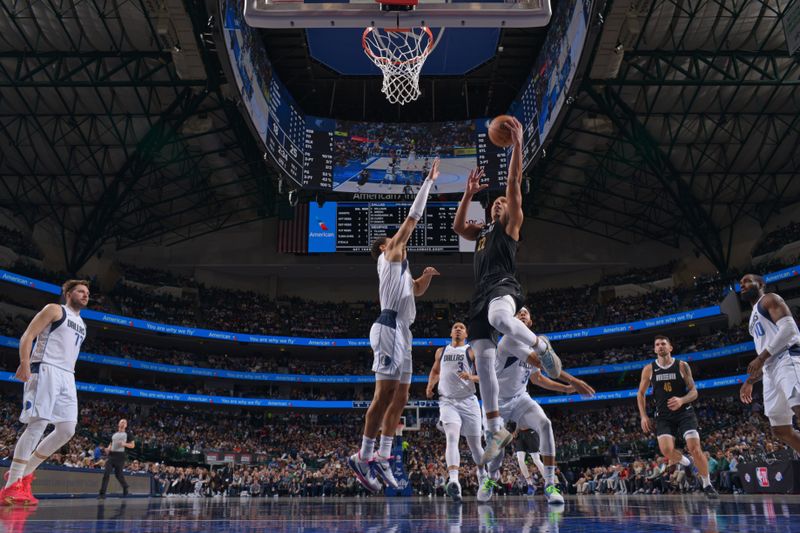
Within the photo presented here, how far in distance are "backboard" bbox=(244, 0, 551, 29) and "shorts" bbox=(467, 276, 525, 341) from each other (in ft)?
11.0

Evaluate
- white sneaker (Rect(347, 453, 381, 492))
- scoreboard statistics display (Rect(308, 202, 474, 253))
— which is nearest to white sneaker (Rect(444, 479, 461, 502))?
white sneaker (Rect(347, 453, 381, 492))

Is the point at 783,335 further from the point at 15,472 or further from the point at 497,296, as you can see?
the point at 15,472

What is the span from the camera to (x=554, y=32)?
19828 mm

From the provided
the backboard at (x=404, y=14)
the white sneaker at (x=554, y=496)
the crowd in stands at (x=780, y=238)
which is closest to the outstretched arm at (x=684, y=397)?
the white sneaker at (x=554, y=496)

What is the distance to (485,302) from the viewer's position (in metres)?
5.58

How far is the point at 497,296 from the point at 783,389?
292 centimetres

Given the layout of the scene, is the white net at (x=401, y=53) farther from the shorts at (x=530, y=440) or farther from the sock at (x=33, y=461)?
the sock at (x=33, y=461)

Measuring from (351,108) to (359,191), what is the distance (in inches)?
315

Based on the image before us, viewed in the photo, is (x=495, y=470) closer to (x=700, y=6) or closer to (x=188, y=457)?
(x=700, y=6)

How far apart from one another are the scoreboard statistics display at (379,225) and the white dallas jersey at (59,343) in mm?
18961

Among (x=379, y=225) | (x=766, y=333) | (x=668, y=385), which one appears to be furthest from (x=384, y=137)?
(x=766, y=333)

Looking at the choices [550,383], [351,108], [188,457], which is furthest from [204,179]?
[550,383]

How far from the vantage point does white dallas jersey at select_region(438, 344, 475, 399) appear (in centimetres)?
830

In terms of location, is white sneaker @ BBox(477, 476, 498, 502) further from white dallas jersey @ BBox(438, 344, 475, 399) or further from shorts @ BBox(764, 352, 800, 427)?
shorts @ BBox(764, 352, 800, 427)
